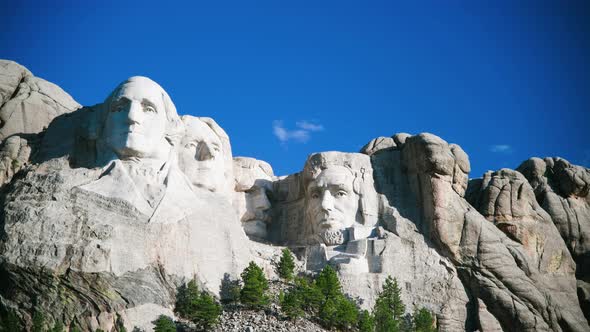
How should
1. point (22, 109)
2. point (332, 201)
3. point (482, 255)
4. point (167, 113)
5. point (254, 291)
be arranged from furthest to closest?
point (332, 201) < point (22, 109) < point (482, 255) < point (167, 113) < point (254, 291)

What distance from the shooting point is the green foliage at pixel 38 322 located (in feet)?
79.8

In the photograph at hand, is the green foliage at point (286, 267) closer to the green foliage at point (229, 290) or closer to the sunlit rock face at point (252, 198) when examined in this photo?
the green foliage at point (229, 290)

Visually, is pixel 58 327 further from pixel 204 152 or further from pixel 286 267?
pixel 204 152

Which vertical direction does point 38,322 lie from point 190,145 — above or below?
below

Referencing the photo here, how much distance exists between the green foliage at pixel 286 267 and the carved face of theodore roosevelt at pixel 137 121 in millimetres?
4139

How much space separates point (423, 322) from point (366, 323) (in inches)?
67.2

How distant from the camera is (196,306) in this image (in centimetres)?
2630

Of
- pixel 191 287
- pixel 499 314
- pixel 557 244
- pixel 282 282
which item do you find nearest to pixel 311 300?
pixel 282 282

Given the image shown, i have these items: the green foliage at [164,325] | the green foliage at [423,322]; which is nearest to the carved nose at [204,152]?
the green foliage at [164,325]

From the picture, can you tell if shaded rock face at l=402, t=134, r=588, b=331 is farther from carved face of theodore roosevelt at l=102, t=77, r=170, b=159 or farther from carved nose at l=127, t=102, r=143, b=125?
carved nose at l=127, t=102, r=143, b=125

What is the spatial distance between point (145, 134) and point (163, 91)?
1.61 m

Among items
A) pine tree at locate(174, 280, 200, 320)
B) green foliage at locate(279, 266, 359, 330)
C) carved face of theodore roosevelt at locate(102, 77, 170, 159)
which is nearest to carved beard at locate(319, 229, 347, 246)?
green foliage at locate(279, 266, 359, 330)

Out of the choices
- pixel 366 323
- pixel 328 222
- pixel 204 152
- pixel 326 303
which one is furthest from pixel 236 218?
pixel 366 323

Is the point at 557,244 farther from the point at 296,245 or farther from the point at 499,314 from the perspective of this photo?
the point at 296,245
